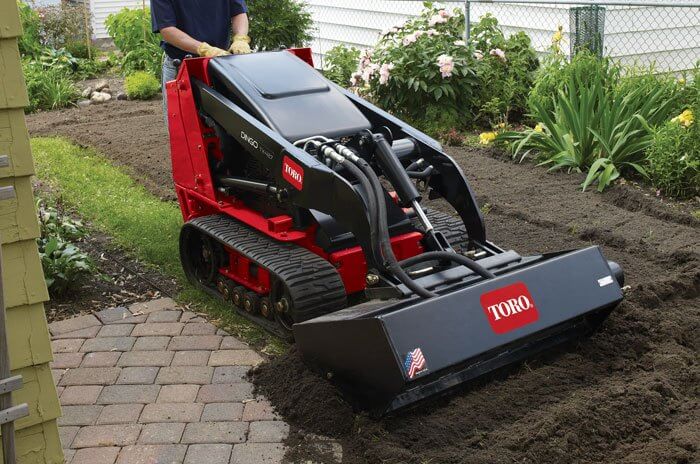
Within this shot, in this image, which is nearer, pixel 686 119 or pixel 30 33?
pixel 686 119

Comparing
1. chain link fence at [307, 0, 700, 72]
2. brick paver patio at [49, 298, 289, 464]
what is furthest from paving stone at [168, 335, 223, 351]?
chain link fence at [307, 0, 700, 72]

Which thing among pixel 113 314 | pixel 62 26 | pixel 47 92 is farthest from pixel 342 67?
pixel 62 26

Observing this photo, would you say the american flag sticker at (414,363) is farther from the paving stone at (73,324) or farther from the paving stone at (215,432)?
the paving stone at (73,324)

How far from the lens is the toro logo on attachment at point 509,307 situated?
11.8 feet

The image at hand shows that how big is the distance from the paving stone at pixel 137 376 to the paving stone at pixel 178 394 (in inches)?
4.8

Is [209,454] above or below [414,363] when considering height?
below

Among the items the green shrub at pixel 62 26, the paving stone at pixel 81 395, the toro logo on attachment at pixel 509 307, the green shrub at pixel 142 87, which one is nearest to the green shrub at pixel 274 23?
the green shrub at pixel 142 87

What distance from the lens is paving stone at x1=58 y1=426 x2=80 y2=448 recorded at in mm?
3717

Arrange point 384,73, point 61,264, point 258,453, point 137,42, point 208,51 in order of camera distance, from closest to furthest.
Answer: point 258,453
point 61,264
point 208,51
point 384,73
point 137,42

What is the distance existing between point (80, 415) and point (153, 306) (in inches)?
48.7

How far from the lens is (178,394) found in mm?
4082

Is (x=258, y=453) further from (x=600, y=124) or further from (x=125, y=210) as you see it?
(x=600, y=124)

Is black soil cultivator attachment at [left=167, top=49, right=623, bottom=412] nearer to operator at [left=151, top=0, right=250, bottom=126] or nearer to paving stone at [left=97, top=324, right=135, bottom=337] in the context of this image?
operator at [left=151, top=0, right=250, bottom=126]

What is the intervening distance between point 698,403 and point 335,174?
5.66ft
